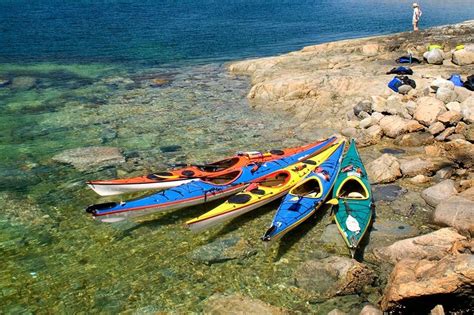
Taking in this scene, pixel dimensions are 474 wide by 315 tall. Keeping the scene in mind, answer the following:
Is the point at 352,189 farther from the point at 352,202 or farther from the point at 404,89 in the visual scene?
the point at 404,89

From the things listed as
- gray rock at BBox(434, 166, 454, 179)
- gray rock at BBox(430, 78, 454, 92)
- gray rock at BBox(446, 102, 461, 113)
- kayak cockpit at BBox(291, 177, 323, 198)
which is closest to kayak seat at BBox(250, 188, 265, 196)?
kayak cockpit at BBox(291, 177, 323, 198)

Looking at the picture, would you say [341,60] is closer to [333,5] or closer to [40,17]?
[40,17]

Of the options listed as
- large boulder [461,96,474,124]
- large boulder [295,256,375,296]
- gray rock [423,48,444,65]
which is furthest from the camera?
gray rock [423,48,444,65]

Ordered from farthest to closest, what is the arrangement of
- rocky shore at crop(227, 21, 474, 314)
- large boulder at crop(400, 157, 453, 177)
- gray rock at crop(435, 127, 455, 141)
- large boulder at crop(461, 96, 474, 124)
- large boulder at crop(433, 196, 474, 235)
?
1. large boulder at crop(461, 96, 474, 124)
2. gray rock at crop(435, 127, 455, 141)
3. large boulder at crop(400, 157, 453, 177)
4. large boulder at crop(433, 196, 474, 235)
5. rocky shore at crop(227, 21, 474, 314)

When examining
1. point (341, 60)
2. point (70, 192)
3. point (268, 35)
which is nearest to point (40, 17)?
point (268, 35)

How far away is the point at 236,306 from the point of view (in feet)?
26.5

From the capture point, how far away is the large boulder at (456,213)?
9555 millimetres

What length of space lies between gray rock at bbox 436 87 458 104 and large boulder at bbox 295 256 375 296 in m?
10.1

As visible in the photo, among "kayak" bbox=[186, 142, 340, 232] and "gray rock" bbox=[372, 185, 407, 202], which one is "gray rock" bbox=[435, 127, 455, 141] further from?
"kayak" bbox=[186, 142, 340, 232]

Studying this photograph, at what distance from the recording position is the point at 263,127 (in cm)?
1831

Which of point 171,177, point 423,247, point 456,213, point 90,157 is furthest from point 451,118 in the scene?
point 90,157

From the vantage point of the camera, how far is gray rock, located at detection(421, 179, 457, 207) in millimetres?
11258

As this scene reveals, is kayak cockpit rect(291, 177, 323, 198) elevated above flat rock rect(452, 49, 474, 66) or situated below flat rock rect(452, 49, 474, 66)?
below

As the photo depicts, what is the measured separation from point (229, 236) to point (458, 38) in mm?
21826
